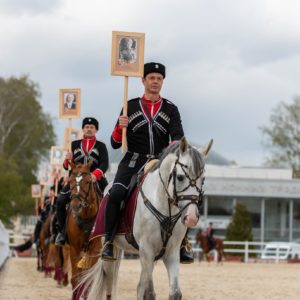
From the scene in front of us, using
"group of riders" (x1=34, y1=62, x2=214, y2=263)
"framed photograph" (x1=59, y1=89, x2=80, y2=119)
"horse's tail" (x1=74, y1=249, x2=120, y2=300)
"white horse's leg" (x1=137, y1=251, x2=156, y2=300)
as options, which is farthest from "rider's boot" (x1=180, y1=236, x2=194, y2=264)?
"framed photograph" (x1=59, y1=89, x2=80, y2=119)

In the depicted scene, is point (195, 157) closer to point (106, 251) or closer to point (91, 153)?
point (106, 251)

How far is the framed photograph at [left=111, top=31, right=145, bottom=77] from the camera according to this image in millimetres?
12023

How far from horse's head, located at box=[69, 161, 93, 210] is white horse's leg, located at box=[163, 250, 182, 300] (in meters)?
4.63

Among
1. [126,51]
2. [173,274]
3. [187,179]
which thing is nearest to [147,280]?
[173,274]

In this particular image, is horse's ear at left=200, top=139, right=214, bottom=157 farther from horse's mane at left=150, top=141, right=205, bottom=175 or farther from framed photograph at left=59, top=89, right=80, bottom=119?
framed photograph at left=59, top=89, right=80, bottom=119

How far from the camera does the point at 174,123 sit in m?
10.5

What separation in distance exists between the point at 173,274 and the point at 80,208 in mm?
5157

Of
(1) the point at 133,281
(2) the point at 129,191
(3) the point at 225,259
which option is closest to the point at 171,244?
(2) the point at 129,191

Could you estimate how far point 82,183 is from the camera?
14.2 m

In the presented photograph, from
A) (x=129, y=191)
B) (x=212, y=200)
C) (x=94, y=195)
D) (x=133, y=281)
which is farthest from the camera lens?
(x=212, y=200)

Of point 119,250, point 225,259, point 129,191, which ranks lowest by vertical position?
point 225,259

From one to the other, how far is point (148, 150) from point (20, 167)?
2700 inches

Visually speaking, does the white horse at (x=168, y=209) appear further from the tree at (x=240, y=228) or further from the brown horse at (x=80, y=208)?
the tree at (x=240, y=228)

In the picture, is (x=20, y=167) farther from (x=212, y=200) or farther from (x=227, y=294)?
(x=227, y=294)
